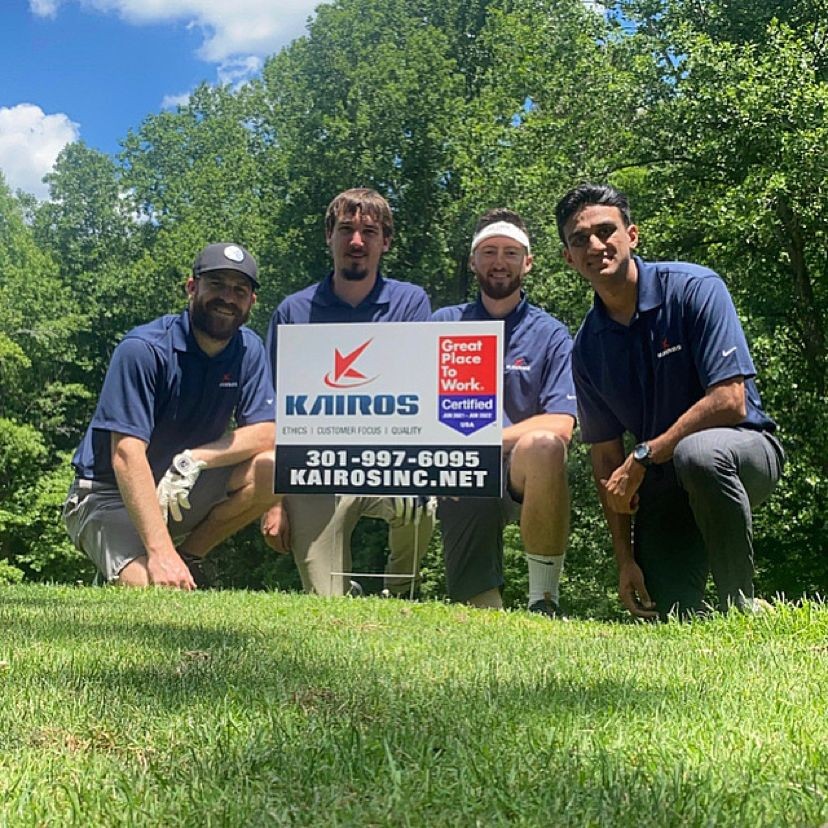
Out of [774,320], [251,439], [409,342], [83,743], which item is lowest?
[83,743]

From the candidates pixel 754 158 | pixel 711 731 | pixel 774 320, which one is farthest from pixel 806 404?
pixel 711 731

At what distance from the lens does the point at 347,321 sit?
595 cm

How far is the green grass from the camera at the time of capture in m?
1.42

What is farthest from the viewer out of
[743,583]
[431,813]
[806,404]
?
[806,404]

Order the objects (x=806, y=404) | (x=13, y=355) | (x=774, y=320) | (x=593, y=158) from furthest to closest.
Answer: (x=13, y=355), (x=593, y=158), (x=774, y=320), (x=806, y=404)

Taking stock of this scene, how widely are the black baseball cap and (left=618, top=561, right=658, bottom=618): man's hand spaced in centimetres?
265

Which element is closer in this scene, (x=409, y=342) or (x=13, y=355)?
(x=409, y=342)

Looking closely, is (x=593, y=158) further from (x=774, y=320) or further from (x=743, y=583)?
(x=743, y=583)

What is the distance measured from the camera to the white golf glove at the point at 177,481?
18.4 feet

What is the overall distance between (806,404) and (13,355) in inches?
734

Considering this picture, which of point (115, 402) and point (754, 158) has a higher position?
point (754, 158)

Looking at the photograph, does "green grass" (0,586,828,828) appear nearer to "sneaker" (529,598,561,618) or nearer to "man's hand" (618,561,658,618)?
"man's hand" (618,561,658,618)

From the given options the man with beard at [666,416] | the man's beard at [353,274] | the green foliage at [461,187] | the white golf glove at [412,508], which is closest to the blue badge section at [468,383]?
the white golf glove at [412,508]

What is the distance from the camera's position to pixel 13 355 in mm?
24500
